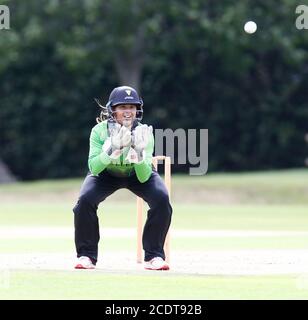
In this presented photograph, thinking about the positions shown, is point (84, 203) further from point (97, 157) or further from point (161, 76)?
point (161, 76)

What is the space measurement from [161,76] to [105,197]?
2993 centimetres

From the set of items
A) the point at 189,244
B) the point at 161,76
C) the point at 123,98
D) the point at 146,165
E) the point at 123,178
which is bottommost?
the point at 189,244

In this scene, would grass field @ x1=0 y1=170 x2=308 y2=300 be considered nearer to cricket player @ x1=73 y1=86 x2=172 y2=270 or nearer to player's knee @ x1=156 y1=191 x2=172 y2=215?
cricket player @ x1=73 y1=86 x2=172 y2=270

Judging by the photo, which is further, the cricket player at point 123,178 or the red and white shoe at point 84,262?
the red and white shoe at point 84,262

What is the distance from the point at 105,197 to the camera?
38.0 feet

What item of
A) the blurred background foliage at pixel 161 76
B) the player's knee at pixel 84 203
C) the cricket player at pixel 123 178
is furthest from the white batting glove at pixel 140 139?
the blurred background foliage at pixel 161 76

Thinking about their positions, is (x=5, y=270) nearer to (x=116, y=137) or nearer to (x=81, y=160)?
(x=116, y=137)

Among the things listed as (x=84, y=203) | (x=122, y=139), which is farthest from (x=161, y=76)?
(x=122, y=139)

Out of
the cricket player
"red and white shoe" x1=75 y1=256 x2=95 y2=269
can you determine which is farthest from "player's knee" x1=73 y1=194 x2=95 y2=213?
"red and white shoe" x1=75 y1=256 x2=95 y2=269

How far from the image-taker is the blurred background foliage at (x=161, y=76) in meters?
36.9

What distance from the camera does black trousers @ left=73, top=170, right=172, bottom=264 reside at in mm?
11422

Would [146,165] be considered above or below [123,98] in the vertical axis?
below

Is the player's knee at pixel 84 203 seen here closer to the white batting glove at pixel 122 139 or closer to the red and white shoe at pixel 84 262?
the red and white shoe at pixel 84 262

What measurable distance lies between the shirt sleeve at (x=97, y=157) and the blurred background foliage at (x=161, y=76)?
25078 millimetres
